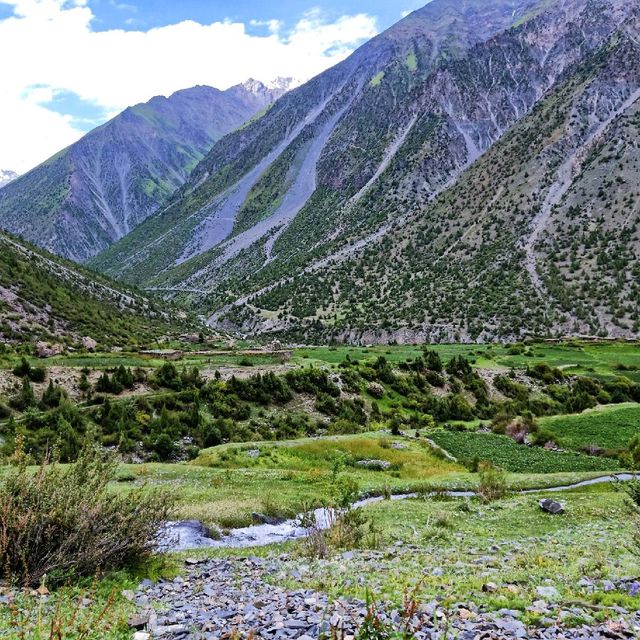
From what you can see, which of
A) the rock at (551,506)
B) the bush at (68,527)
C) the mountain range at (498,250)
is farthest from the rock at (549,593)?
the mountain range at (498,250)

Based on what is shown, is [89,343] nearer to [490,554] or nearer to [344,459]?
[344,459]

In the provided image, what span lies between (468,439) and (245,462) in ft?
51.2

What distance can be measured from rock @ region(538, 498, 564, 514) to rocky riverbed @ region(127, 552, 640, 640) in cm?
963

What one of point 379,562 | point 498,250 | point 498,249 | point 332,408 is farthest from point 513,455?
point 498,249

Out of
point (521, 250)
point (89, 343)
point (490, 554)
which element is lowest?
point (521, 250)

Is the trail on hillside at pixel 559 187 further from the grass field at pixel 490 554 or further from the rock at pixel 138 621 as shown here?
the rock at pixel 138 621

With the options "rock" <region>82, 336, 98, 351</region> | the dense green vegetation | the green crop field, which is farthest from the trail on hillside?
"rock" <region>82, 336, 98, 351</region>

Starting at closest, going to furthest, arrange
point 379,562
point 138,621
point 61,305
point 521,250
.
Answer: point 138,621 < point 379,562 < point 61,305 < point 521,250

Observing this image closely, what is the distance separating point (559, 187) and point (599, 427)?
105m

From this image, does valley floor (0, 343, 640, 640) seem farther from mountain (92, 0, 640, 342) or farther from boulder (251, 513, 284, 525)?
mountain (92, 0, 640, 342)

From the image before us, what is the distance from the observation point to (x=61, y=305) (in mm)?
71625

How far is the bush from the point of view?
9742 millimetres

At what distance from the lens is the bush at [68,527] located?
32.0ft

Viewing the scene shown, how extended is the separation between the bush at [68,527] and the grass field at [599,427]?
29105 mm
